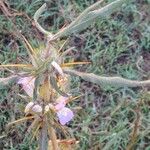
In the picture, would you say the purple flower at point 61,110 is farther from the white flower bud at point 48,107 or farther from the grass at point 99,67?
the grass at point 99,67

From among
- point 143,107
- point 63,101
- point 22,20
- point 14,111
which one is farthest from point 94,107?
point 63,101

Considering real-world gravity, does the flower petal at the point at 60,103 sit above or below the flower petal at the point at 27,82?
below

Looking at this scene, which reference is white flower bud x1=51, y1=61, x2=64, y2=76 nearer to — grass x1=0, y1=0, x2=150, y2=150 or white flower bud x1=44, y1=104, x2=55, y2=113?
white flower bud x1=44, y1=104, x2=55, y2=113

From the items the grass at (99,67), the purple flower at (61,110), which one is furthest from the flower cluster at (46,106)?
the grass at (99,67)

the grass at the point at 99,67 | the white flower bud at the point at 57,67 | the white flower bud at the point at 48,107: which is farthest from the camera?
the grass at the point at 99,67

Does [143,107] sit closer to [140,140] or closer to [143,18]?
[140,140]

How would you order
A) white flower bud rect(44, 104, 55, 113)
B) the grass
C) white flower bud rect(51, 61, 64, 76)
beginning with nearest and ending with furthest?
white flower bud rect(51, 61, 64, 76) < white flower bud rect(44, 104, 55, 113) < the grass

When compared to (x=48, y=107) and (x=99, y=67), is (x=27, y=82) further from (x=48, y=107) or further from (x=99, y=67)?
(x=99, y=67)

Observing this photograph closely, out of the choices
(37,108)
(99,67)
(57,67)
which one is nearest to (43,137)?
(37,108)

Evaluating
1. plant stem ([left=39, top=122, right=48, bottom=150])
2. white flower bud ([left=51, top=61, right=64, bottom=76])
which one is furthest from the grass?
white flower bud ([left=51, top=61, right=64, bottom=76])

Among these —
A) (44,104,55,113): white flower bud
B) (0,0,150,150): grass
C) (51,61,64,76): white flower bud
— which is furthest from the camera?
(0,0,150,150): grass
